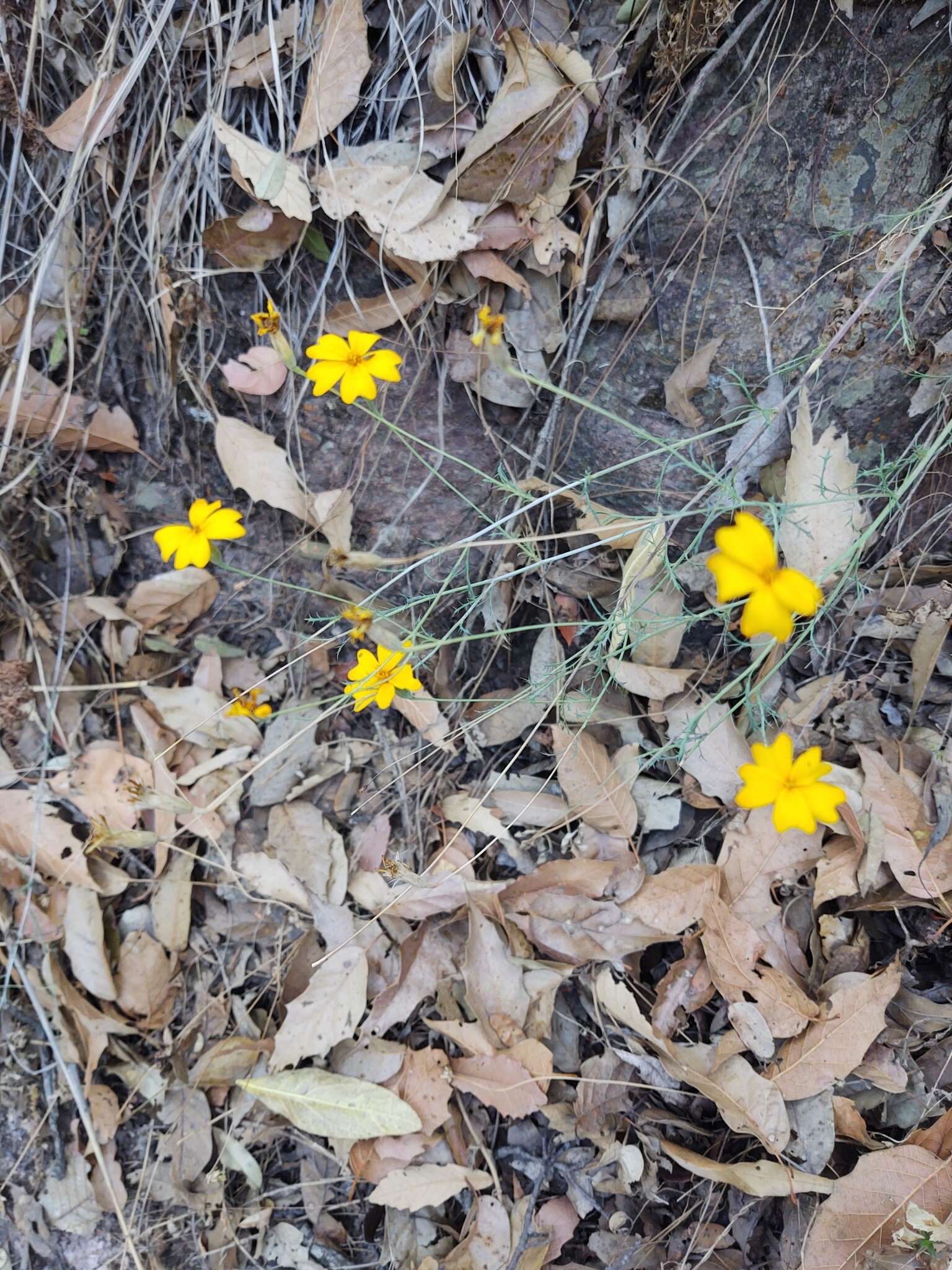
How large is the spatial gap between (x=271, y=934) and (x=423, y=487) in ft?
3.73

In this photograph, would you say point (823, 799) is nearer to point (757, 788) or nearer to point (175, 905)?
Result: point (757, 788)

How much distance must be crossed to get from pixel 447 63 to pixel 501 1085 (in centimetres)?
209

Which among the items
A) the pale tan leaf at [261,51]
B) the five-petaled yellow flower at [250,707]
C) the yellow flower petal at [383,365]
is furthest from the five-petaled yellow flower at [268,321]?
the five-petaled yellow flower at [250,707]

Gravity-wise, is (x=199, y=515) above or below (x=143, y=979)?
above

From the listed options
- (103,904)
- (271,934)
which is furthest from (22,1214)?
(271,934)

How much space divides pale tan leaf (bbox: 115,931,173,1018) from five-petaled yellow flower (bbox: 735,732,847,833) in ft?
Answer: 4.80

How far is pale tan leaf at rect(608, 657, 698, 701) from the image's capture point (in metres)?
1.74

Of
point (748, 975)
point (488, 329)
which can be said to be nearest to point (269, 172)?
point (488, 329)

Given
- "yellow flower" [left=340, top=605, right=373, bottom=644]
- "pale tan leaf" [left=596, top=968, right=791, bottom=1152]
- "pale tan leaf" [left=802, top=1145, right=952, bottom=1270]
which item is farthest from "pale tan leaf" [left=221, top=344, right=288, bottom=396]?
"pale tan leaf" [left=802, top=1145, right=952, bottom=1270]

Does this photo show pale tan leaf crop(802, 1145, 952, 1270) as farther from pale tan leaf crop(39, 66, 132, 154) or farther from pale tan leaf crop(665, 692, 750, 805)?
pale tan leaf crop(39, 66, 132, 154)

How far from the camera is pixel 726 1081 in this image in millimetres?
1533

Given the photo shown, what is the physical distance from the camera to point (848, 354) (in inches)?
64.9

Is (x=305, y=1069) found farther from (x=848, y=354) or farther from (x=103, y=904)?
(x=848, y=354)

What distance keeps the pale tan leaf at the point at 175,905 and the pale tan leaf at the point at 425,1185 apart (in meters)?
0.72
